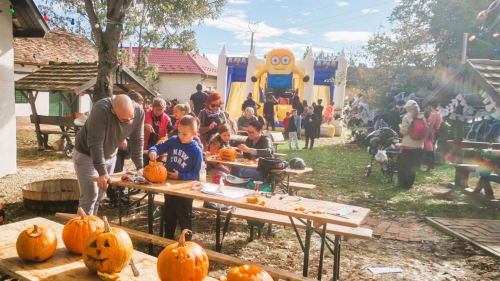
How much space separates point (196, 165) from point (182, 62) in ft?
107

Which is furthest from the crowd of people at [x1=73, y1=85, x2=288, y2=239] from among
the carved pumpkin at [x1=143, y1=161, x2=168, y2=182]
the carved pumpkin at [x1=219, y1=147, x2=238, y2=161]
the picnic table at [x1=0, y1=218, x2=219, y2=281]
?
the carved pumpkin at [x1=219, y1=147, x2=238, y2=161]

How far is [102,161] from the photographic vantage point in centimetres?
438

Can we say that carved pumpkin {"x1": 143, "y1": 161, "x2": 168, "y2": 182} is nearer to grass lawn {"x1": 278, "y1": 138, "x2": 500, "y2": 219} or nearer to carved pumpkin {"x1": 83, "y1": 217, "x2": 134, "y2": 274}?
carved pumpkin {"x1": 83, "y1": 217, "x2": 134, "y2": 274}

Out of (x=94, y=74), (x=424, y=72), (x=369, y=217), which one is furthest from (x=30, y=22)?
(x=424, y=72)

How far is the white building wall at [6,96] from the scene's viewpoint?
855 cm

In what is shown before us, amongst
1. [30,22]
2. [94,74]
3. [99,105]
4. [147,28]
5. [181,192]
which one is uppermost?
[147,28]

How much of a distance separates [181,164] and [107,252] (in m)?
2.51

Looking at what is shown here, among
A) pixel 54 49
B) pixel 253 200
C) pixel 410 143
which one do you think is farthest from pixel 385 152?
pixel 54 49

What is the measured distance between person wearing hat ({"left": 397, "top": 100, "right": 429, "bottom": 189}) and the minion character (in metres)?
12.5

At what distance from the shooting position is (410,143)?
9219 mm

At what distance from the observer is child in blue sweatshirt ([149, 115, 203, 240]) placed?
461cm

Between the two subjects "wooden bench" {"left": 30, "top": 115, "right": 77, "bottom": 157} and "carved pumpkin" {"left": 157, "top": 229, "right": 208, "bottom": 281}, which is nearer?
"carved pumpkin" {"left": 157, "top": 229, "right": 208, "bottom": 281}

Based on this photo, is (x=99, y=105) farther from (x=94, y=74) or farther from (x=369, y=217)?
(x=94, y=74)

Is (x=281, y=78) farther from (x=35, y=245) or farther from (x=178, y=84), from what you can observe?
(x=35, y=245)
